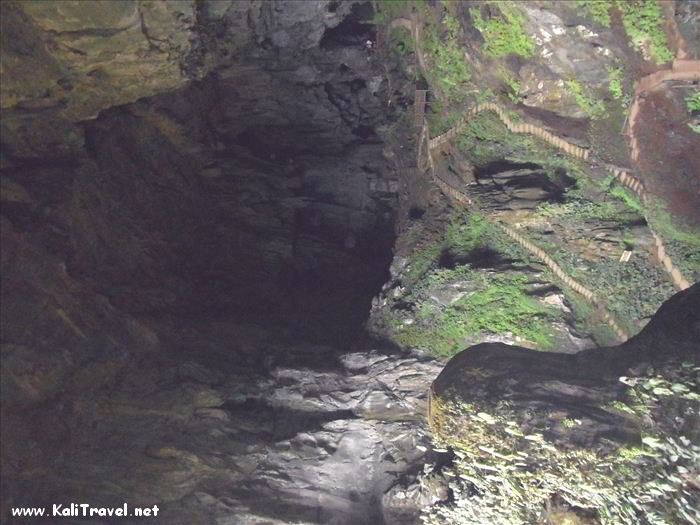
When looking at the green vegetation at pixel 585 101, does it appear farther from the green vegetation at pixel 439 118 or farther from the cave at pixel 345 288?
the green vegetation at pixel 439 118

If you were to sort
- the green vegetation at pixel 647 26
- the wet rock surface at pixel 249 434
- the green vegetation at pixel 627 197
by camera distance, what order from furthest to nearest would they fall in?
1. the wet rock surface at pixel 249 434
2. the green vegetation at pixel 627 197
3. the green vegetation at pixel 647 26

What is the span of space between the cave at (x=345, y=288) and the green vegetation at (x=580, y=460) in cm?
4

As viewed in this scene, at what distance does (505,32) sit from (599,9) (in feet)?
5.17

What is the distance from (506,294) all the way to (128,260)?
8.19 m

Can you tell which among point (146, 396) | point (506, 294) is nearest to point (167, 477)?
point (146, 396)

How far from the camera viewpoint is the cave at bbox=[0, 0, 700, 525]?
9328mm

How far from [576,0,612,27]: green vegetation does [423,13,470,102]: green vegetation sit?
3.03 metres

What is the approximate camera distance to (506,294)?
12008mm

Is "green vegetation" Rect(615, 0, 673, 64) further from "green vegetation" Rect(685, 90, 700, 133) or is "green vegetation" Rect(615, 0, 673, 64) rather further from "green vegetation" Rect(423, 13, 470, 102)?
"green vegetation" Rect(423, 13, 470, 102)

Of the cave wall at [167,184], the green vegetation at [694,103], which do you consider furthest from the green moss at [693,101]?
the cave wall at [167,184]

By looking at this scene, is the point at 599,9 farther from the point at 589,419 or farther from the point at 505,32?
the point at 589,419

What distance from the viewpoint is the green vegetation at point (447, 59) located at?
1212 cm

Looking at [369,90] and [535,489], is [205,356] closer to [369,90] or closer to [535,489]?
[535,489]

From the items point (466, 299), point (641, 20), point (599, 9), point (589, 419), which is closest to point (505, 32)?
point (599, 9)
